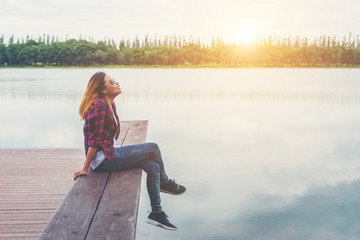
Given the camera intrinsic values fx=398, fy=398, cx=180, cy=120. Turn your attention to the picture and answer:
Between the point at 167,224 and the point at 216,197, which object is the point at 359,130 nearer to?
the point at 216,197

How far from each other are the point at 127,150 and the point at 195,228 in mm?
1588

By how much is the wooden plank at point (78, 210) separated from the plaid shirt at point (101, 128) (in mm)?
238

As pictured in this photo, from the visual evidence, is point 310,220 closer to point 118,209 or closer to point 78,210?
point 118,209

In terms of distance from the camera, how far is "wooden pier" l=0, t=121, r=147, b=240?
94.3 inches

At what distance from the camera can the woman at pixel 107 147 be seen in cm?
327

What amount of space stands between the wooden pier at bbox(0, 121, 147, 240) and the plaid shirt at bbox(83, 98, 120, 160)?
0.82 ft

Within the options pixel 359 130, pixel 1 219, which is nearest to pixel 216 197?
pixel 1 219

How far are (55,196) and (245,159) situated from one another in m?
4.49

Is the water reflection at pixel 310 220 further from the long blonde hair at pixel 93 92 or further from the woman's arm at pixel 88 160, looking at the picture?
the long blonde hair at pixel 93 92

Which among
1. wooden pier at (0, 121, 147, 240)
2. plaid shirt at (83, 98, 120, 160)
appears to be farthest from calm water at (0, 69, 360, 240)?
plaid shirt at (83, 98, 120, 160)

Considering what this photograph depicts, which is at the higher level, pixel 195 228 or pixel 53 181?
pixel 53 181

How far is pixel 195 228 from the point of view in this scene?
4562mm

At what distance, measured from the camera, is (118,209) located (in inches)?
104

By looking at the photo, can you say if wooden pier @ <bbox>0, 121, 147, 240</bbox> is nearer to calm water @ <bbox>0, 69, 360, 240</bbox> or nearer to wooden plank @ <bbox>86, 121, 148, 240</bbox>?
wooden plank @ <bbox>86, 121, 148, 240</bbox>
